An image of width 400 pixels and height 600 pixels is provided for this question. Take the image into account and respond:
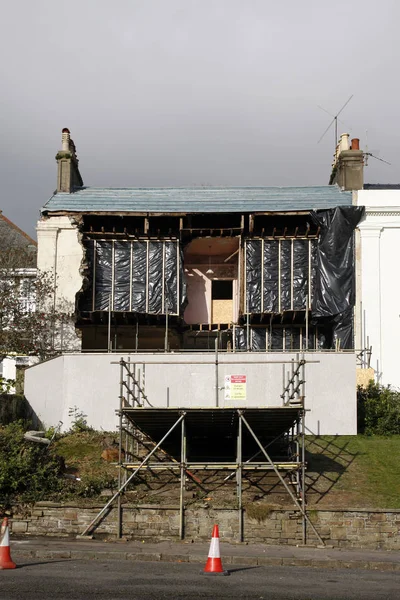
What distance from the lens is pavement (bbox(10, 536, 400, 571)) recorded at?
15.4 m

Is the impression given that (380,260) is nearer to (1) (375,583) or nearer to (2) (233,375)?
(2) (233,375)

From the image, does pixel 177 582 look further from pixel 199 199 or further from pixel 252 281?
pixel 199 199

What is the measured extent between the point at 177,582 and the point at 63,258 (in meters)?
19.2

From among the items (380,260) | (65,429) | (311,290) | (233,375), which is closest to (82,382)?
(65,429)

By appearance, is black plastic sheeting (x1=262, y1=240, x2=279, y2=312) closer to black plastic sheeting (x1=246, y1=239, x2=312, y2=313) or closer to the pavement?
black plastic sheeting (x1=246, y1=239, x2=312, y2=313)

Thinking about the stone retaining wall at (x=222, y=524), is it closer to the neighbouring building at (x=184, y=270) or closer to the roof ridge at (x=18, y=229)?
the neighbouring building at (x=184, y=270)

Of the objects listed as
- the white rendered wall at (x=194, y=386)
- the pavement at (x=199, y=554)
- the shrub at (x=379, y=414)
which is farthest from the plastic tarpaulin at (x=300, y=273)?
the pavement at (x=199, y=554)

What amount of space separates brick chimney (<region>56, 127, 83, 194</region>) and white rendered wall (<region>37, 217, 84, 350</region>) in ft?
8.12

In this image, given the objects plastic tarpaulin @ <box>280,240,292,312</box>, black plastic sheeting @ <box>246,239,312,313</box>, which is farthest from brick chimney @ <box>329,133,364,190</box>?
plastic tarpaulin @ <box>280,240,292,312</box>

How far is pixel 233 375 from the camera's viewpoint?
2402cm

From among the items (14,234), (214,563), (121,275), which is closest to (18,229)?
(14,234)

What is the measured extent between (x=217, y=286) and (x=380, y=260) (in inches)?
266

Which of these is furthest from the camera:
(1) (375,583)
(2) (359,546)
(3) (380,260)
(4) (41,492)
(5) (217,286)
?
(5) (217,286)

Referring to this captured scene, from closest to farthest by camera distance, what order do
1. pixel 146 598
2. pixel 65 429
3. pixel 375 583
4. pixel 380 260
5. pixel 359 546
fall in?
1. pixel 146 598
2. pixel 375 583
3. pixel 359 546
4. pixel 65 429
5. pixel 380 260
